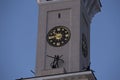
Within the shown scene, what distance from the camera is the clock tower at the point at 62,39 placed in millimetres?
50438

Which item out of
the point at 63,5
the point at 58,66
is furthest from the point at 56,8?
the point at 58,66

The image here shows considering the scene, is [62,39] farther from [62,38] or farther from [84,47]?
[84,47]

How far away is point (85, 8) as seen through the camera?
55062mm

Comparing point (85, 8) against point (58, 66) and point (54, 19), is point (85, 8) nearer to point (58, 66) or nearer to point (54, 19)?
point (54, 19)

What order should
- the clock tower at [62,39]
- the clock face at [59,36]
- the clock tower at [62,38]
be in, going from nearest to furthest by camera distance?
the clock tower at [62,39]
the clock tower at [62,38]
the clock face at [59,36]

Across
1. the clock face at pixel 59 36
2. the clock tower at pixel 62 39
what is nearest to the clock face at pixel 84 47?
the clock tower at pixel 62 39

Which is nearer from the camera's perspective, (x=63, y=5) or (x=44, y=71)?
(x=44, y=71)

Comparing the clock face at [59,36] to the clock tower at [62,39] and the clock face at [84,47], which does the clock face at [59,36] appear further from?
the clock face at [84,47]

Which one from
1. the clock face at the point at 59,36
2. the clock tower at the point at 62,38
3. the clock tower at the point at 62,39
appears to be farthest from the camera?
the clock face at the point at 59,36

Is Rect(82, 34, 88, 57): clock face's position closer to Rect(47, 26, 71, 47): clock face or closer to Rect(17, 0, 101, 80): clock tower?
Rect(17, 0, 101, 80): clock tower

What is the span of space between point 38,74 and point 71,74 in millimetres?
3349

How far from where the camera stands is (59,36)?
2040 inches

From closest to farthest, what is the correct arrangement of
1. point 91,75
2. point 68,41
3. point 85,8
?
point 91,75 < point 68,41 < point 85,8

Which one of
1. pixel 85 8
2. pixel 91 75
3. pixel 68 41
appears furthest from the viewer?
pixel 85 8
